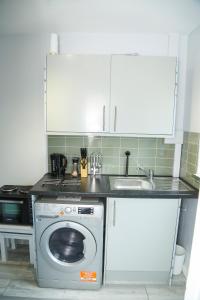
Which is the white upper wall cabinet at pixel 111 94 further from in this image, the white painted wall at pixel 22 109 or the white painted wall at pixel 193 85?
the white painted wall at pixel 22 109

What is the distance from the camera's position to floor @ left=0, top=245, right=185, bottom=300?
158cm

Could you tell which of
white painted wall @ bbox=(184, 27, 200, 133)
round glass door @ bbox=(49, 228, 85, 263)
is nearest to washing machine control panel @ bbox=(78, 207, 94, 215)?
round glass door @ bbox=(49, 228, 85, 263)

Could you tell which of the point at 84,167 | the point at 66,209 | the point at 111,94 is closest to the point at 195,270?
the point at 66,209

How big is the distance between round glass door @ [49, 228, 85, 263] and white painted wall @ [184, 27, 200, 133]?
4.83 feet

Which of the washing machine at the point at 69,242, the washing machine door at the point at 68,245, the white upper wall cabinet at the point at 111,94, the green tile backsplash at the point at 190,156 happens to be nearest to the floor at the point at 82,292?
the washing machine at the point at 69,242

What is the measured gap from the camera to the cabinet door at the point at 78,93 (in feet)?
5.43

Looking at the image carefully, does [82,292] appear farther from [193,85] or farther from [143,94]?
[193,85]

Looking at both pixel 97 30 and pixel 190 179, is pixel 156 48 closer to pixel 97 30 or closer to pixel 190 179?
pixel 97 30

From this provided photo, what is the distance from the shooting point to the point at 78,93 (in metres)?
1.69

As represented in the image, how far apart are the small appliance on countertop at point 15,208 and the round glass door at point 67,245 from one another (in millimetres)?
400

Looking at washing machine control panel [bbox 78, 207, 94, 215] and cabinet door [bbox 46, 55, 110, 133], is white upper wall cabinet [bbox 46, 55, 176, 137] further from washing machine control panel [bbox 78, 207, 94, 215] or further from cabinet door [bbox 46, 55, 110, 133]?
washing machine control panel [bbox 78, 207, 94, 215]

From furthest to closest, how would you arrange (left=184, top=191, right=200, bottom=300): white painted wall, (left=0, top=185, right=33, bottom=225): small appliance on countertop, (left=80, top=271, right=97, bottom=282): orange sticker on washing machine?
(left=0, top=185, right=33, bottom=225): small appliance on countertop → (left=80, top=271, right=97, bottom=282): orange sticker on washing machine → (left=184, top=191, right=200, bottom=300): white painted wall

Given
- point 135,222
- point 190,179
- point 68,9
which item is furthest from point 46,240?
point 68,9

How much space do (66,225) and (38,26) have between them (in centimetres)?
187
